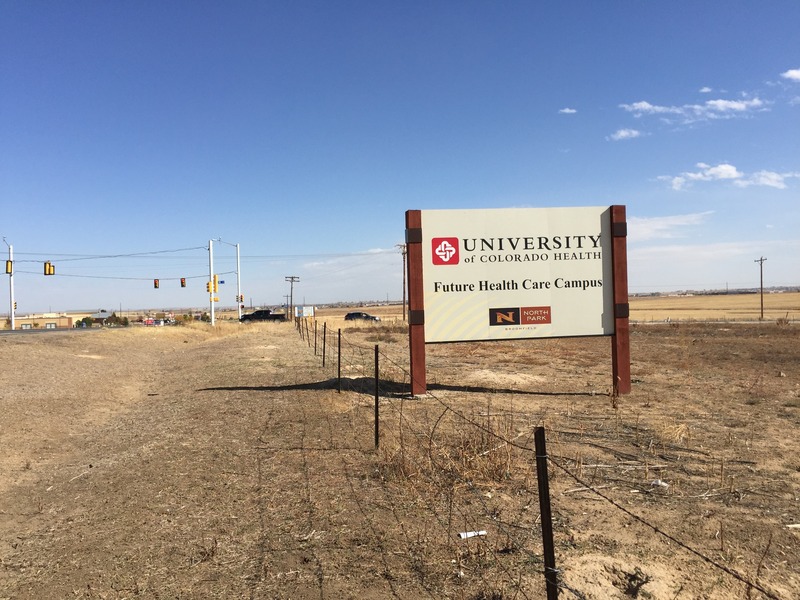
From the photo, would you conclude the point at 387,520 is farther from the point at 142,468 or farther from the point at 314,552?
the point at 142,468

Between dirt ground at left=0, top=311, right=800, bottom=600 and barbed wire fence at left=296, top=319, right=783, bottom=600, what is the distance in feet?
0.09

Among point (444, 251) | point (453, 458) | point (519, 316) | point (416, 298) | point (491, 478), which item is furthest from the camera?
point (519, 316)

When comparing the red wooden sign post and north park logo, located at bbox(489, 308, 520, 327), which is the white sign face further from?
the red wooden sign post

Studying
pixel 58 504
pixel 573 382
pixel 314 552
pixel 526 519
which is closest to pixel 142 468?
pixel 58 504

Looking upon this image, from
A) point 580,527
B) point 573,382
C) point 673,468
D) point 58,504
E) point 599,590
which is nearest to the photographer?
point 599,590

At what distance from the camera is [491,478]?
6.26 meters

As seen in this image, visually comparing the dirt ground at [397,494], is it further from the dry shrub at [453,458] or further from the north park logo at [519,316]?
the north park logo at [519,316]

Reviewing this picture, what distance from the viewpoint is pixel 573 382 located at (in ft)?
47.6

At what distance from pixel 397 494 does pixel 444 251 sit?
7102mm

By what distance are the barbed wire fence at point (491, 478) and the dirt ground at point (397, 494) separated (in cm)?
3

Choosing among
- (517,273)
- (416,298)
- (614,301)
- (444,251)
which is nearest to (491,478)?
(416,298)

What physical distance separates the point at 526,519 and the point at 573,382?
999 centimetres

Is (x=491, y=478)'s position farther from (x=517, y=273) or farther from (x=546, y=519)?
(x=517, y=273)

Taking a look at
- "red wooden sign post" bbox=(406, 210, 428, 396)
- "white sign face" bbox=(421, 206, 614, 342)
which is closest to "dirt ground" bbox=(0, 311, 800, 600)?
"red wooden sign post" bbox=(406, 210, 428, 396)
